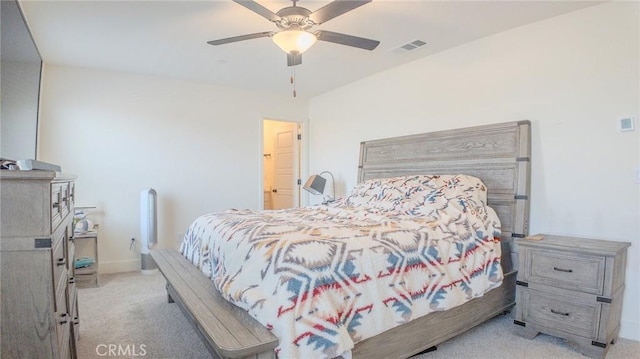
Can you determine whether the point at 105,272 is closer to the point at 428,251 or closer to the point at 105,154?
the point at 105,154

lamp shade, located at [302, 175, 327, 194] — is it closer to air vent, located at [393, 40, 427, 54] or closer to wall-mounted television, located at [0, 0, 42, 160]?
air vent, located at [393, 40, 427, 54]

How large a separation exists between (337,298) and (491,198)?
80.0 inches

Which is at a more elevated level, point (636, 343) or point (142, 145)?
point (142, 145)

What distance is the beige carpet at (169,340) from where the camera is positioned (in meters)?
2.29

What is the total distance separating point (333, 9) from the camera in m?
2.09

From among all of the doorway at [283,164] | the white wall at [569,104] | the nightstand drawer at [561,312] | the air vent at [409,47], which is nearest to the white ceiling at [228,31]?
the air vent at [409,47]

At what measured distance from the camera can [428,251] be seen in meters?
2.19

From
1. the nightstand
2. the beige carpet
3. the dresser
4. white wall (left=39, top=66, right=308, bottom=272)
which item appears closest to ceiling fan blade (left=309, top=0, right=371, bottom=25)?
the dresser

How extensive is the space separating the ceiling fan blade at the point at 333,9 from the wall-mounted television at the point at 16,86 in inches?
67.4

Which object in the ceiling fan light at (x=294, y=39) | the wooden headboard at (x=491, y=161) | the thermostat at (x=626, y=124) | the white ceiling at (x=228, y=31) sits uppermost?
the white ceiling at (x=228, y=31)

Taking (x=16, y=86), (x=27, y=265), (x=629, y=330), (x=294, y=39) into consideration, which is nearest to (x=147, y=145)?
(x=16, y=86)

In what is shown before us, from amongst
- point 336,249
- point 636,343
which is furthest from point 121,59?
point 636,343

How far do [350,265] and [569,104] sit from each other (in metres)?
2.32

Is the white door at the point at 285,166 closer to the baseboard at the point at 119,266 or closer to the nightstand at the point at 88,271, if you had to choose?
the baseboard at the point at 119,266
